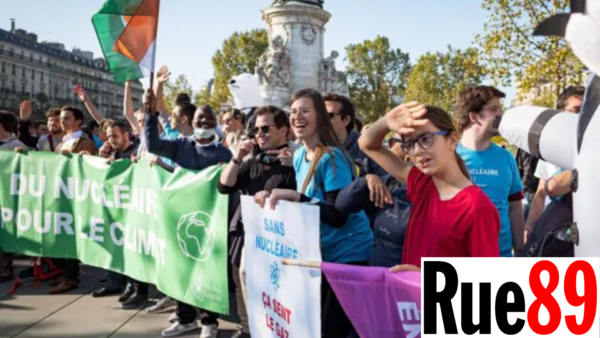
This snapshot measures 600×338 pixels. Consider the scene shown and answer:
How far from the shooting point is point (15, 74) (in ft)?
273

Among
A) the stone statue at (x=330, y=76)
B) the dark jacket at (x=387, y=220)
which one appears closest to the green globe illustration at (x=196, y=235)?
the dark jacket at (x=387, y=220)

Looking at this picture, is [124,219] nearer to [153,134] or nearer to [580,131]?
[153,134]

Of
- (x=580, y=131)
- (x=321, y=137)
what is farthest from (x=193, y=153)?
(x=580, y=131)

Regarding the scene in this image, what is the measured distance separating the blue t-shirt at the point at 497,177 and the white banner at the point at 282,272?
120 centimetres

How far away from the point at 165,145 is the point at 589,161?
3.56 m

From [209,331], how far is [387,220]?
6.72 feet

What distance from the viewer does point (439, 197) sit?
7.05 feet

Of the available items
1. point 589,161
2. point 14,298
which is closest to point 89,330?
point 14,298

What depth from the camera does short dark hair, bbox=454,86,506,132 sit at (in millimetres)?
3416

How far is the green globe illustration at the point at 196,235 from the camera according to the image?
4332 millimetres

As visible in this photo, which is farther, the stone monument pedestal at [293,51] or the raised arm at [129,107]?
the stone monument pedestal at [293,51]

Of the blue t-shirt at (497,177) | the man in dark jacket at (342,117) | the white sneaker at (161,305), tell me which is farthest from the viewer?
the white sneaker at (161,305)

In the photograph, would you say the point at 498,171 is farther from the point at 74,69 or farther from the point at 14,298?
the point at 74,69

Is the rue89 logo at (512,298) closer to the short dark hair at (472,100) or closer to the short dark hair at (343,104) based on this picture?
the short dark hair at (472,100)
